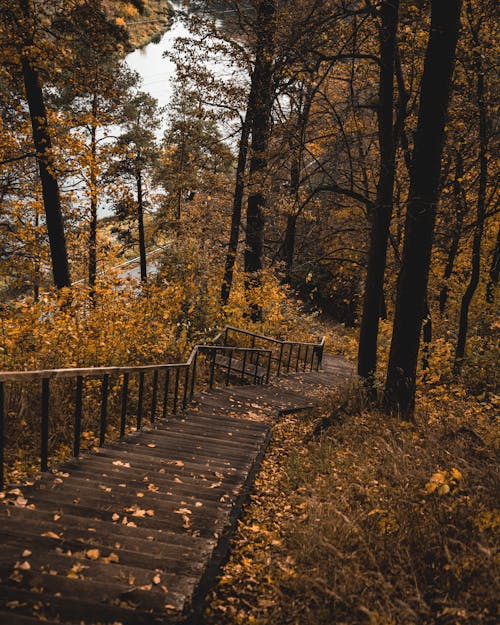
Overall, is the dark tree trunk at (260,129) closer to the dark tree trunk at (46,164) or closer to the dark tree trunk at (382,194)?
the dark tree trunk at (382,194)

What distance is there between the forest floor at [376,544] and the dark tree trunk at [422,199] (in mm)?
1869

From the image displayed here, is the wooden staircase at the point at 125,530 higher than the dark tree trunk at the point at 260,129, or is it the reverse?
the dark tree trunk at the point at 260,129

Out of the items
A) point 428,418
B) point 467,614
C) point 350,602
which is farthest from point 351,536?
point 428,418

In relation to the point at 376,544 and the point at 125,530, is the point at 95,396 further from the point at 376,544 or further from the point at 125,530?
the point at 376,544

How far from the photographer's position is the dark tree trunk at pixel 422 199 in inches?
256

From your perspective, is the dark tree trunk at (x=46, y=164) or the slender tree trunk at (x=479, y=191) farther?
the dark tree trunk at (x=46, y=164)

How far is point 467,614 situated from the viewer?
263 centimetres

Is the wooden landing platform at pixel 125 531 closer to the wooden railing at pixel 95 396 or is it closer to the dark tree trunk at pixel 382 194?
the wooden railing at pixel 95 396

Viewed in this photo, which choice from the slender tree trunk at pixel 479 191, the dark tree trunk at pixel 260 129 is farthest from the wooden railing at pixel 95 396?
the dark tree trunk at pixel 260 129

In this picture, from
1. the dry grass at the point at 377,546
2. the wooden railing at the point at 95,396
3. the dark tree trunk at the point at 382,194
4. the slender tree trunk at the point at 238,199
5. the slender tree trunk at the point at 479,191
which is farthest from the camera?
the slender tree trunk at the point at 238,199

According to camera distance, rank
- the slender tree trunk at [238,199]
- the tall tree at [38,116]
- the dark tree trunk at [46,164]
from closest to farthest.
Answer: the tall tree at [38,116] → the dark tree trunk at [46,164] → the slender tree trunk at [238,199]

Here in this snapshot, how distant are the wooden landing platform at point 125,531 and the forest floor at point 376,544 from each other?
0.30 m

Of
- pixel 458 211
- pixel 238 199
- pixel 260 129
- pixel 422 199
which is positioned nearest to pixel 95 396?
pixel 422 199

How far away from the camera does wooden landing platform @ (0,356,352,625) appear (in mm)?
2594
